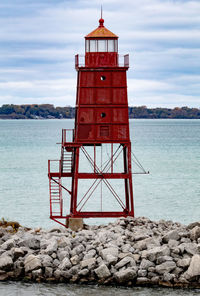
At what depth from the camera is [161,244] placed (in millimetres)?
19438

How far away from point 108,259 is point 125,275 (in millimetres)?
702

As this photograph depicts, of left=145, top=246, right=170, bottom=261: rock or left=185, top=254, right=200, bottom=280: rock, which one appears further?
left=145, top=246, right=170, bottom=261: rock

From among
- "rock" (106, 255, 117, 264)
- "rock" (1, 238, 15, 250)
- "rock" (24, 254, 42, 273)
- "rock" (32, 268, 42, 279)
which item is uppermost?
"rock" (1, 238, 15, 250)

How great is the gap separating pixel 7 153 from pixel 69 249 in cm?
6034

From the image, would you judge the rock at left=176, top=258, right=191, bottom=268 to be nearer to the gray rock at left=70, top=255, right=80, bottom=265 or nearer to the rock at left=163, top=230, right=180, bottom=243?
the rock at left=163, top=230, right=180, bottom=243

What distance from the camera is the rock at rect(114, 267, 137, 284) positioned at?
1777 cm

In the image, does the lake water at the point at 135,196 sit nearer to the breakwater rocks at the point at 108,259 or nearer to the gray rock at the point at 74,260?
the breakwater rocks at the point at 108,259

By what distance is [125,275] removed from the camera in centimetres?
1777

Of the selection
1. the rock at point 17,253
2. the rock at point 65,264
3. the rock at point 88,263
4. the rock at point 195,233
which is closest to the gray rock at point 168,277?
the rock at point 88,263

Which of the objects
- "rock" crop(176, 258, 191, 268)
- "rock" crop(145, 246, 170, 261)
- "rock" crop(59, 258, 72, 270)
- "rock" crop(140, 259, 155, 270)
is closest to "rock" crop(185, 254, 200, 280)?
"rock" crop(176, 258, 191, 268)

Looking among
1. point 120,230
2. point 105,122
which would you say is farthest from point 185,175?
point 120,230

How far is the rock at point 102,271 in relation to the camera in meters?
17.9

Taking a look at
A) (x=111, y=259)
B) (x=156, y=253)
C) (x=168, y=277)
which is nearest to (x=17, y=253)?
(x=111, y=259)

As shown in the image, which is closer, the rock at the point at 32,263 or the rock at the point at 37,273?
the rock at the point at 37,273
